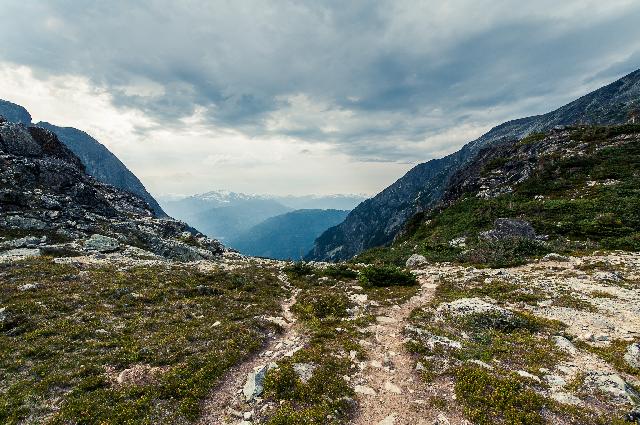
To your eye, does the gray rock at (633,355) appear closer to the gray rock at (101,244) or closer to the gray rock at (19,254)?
the gray rock at (19,254)

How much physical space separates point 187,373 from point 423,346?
1088 centimetres

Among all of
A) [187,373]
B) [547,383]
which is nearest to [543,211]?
[547,383]

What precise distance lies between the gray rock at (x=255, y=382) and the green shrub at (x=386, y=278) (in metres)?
16.1

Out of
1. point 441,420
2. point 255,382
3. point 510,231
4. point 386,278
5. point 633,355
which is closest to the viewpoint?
point 441,420

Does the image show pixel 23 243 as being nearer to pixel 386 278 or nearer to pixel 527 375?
pixel 386 278

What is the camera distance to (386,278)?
3028cm

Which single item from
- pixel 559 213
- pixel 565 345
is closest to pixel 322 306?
pixel 565 345

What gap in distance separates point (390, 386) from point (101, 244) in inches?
1437

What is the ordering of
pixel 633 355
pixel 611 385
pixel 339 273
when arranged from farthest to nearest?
pixel 339 273 → pixel 633 355 → pixel 611 385

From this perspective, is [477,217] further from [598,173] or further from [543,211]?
[598,173]

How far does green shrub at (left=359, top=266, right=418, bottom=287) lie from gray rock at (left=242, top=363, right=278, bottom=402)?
16111 mm

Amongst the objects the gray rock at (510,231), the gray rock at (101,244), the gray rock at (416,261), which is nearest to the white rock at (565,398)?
the gray rock at (416,261)

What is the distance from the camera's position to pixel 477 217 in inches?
2146

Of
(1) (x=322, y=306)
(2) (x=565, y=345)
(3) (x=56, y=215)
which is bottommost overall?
(2) (x=565, y=345)
